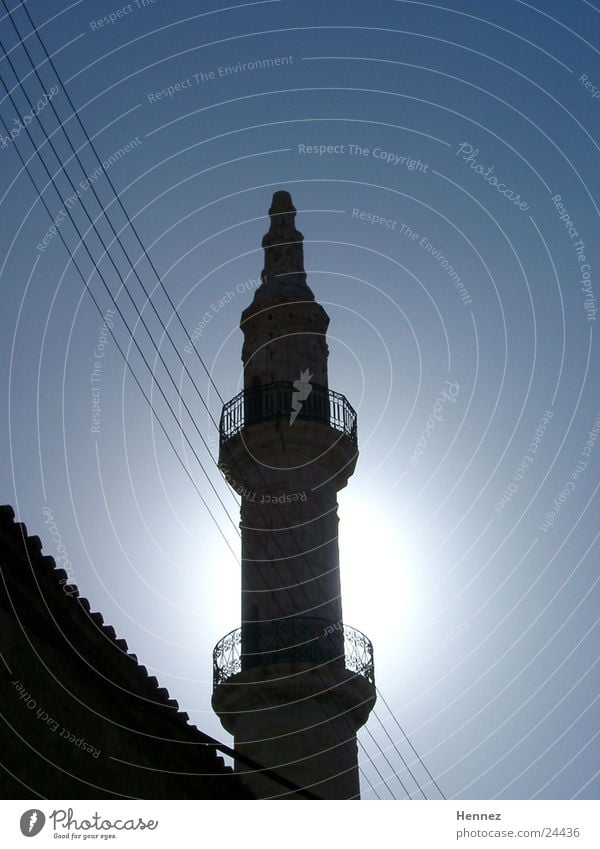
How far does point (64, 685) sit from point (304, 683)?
11.9 m

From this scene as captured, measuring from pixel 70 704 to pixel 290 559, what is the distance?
43.4 feet

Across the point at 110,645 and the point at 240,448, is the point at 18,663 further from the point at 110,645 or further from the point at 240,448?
the point at 240,448

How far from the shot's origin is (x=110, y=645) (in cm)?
1318

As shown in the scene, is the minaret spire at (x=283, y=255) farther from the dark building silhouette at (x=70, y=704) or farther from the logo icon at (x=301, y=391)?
the dark building silhouette at (x=70, y=704)

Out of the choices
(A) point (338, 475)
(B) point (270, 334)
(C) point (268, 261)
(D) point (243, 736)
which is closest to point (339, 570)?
(A) point (338, 475)

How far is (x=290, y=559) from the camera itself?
25719 millimetres

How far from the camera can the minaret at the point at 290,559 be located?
23.7 meters

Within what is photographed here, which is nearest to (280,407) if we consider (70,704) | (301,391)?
(301,391)

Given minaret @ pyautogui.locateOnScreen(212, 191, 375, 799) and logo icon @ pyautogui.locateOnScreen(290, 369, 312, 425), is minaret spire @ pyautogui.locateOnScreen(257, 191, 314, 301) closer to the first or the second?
minaret @ pyautogui.locateOnScreen(212, 191, 375, 799)
